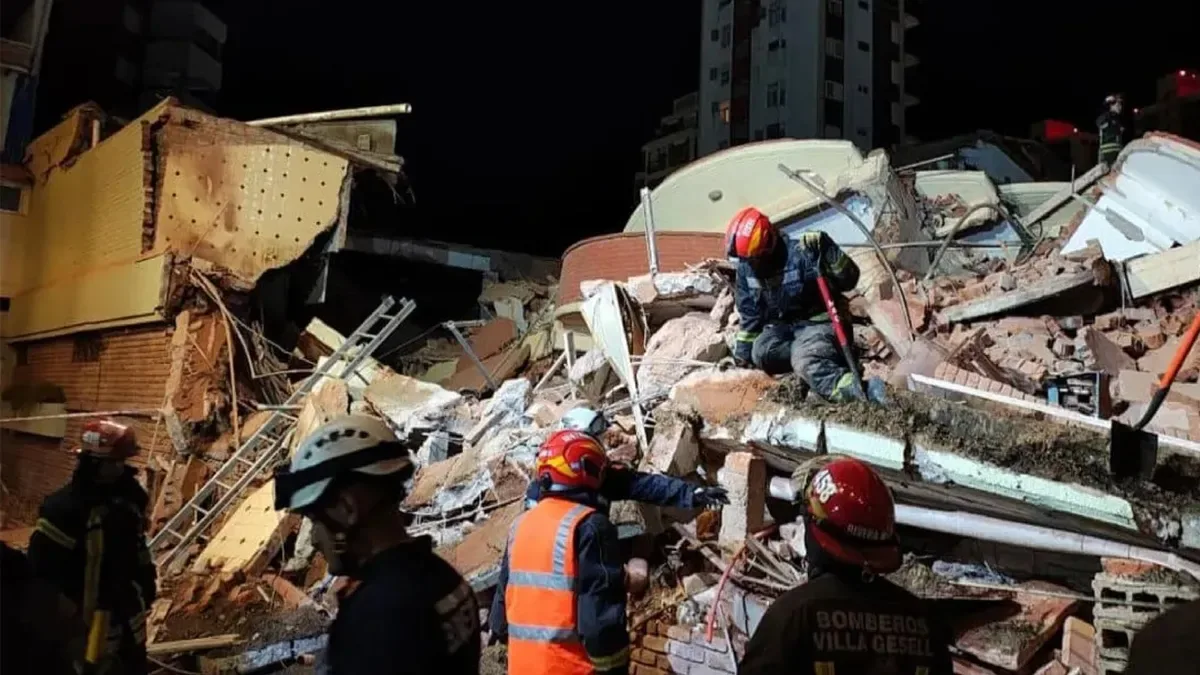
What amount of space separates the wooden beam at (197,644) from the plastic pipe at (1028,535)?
4861mm

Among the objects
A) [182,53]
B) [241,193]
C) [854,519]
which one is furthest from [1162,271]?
[182,53]

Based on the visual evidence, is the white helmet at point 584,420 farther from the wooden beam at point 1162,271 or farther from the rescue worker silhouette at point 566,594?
the wooden beam at point 1162,271

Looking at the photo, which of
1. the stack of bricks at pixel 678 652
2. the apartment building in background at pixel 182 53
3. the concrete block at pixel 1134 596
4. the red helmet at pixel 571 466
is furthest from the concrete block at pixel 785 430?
the apartment building in background at pixel 182 53

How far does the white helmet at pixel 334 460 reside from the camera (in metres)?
2.00

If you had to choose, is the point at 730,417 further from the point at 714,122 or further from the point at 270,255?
the point at 714,122

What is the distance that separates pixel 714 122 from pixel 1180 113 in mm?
15662

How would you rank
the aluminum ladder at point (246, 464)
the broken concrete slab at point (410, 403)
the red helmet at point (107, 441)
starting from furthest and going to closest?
1. the broken concrete slab at point (410, 403)
2. the aluminum ladder at point (246, 464)
3. the red helmet at point (107, 441)

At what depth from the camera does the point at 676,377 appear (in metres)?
6.46

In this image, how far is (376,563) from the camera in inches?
76.7

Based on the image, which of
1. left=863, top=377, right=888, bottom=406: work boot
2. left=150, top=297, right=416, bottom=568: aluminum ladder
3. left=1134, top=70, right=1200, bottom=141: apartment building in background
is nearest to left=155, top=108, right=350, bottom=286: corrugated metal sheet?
left=150, top=297, right=416, bottom=568: aluminum ladder

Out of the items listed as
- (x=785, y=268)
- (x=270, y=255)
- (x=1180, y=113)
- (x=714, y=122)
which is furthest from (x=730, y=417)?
(x=714, y=122)

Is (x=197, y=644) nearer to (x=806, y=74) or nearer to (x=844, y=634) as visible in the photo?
(x=844, y=634)

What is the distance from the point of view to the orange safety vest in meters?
3.04

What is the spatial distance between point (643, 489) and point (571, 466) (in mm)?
905
